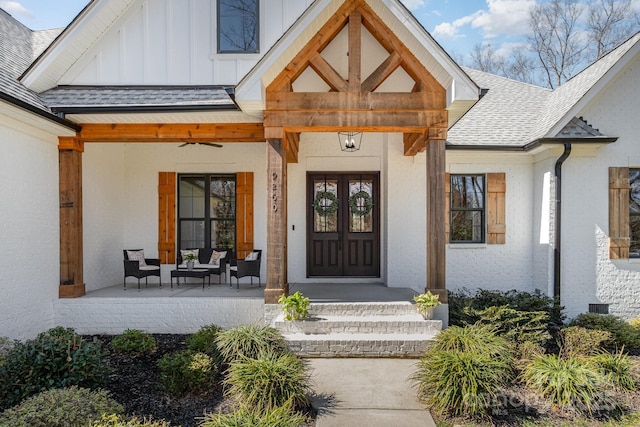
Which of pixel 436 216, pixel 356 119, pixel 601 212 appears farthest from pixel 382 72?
pixel 601 212

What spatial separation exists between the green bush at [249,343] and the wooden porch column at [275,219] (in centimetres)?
109

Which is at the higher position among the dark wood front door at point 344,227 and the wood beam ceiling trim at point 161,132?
the wood beam ceiling trim at point 161,132

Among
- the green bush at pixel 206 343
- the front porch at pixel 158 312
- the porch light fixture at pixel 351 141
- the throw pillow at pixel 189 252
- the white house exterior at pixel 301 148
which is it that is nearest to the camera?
the green bush at pixel 206 343

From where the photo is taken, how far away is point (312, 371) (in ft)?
16.8

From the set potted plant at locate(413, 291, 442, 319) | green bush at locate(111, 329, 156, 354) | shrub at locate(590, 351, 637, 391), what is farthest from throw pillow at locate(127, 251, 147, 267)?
shrub at locate(590, 351, 637, 391)

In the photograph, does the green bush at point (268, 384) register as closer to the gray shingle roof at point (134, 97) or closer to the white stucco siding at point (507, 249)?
the gray shingle roof at point (134, 97)

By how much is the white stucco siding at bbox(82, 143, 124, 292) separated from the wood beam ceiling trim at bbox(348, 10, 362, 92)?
5.27m

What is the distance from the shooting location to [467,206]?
343 inches

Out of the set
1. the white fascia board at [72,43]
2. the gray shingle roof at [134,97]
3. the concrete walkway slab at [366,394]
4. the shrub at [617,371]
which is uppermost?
the white fascia board at [72,43]

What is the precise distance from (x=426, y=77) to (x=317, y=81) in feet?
5.80

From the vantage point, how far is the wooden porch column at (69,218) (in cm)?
705

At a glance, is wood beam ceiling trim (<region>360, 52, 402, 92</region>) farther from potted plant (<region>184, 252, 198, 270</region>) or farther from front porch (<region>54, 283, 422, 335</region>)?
potted plant (<region>184, 252, 198, 270</region>)

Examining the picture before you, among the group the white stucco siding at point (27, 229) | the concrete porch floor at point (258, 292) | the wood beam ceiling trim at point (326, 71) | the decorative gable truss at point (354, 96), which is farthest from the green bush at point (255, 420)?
the wood beam ceiling trim at point (326, 71)

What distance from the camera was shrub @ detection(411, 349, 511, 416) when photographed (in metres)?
4.07
